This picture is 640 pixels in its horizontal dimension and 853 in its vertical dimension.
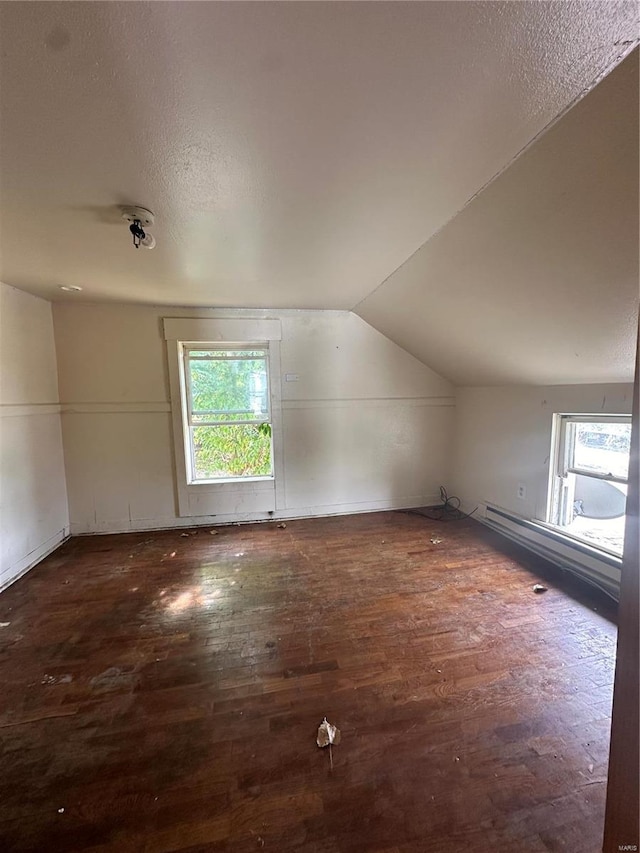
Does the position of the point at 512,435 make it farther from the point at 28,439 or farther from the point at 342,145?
the point at 28,439

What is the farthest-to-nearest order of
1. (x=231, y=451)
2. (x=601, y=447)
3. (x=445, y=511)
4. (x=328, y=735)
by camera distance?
(x=445, y=511), (x=231, y=451), (x=601, y=447), (x=328, y=735)

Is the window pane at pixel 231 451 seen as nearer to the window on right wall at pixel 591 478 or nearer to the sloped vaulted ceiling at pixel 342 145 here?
the sloped vaulted ceiling at pixel 342 145

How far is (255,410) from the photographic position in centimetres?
352

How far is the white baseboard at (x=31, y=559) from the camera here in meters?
2.42

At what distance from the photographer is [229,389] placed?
347 cm

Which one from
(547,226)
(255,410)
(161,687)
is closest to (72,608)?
(161,687)

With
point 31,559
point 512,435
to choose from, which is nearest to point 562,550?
point 512,435

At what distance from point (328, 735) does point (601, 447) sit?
2570 mm

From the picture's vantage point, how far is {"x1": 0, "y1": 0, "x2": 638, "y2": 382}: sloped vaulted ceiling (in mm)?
794

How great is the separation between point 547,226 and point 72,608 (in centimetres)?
334

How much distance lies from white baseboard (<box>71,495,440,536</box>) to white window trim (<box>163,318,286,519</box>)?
5cm

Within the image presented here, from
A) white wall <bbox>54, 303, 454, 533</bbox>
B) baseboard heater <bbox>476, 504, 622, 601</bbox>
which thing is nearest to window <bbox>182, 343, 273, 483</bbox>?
white wall <bbox>54, 303, 454, 533</bbox>

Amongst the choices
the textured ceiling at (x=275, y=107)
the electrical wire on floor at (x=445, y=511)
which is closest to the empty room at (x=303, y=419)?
the textured ceiling at (x=275, y=107)

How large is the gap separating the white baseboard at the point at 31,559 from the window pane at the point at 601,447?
4.36 meters
